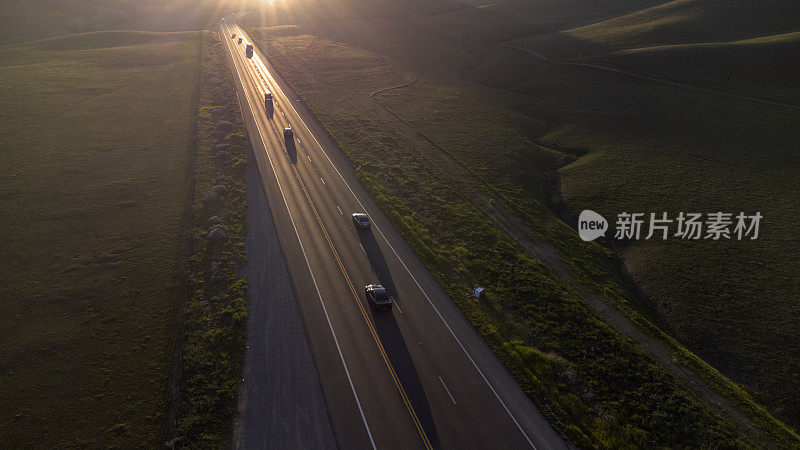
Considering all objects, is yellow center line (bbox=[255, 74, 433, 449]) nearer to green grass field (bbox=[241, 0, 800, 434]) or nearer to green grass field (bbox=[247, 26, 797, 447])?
green grass field (bbox=[247, 26, 797, 447])

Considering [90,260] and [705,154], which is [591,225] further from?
[90,260]

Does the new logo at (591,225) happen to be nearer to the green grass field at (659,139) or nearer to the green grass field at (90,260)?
the green grass field at (659,139)

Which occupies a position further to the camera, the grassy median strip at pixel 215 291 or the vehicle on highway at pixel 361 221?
the vehicle on highway at pixel 361 221

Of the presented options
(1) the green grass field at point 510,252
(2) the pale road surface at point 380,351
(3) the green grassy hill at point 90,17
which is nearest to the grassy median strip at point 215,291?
(2) the pale road surface at point 380,351

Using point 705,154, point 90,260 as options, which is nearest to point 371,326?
point 90,260

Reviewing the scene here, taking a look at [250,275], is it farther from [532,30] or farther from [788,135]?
[532,30]

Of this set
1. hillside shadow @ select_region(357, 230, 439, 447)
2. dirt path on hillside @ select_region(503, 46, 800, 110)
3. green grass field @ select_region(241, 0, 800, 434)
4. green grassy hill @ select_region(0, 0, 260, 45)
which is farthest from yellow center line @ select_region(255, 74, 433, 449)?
green grassy hill @ select_region(0, 0, 260, 45)
